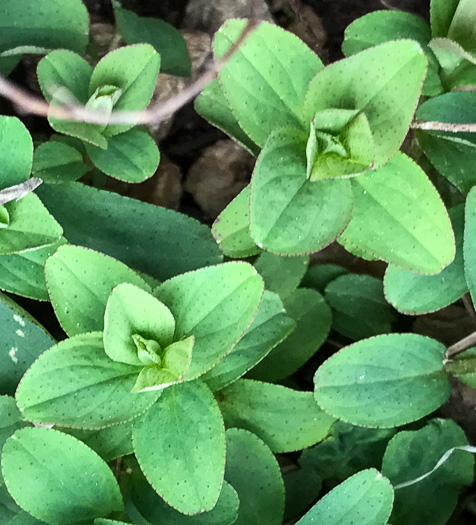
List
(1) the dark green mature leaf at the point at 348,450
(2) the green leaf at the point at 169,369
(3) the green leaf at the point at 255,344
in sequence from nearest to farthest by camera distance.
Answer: (2) the green leaf at the point at 169,369
(3) the green leaf at the point at 255,344
(1) the dark green mature leaf at the point at 348,450

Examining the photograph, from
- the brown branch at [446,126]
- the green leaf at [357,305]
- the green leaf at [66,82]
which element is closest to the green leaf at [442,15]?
the brown branch at [446,126]

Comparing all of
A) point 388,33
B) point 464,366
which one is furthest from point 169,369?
point 388,33

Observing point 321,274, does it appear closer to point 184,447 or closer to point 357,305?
point 357,305

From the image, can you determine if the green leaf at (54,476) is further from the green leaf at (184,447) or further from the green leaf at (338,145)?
the green leaf at (338,145)

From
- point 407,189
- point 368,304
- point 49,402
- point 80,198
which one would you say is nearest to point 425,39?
point 407,189

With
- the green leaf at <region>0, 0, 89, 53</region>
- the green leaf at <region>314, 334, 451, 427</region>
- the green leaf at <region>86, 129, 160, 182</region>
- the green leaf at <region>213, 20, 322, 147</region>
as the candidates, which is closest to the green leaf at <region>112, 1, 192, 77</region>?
the green leaf at <region>0, 0, 89, 53</region>

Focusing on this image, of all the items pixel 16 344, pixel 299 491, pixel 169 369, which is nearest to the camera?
pixel 169 369
